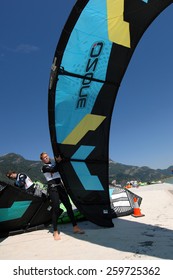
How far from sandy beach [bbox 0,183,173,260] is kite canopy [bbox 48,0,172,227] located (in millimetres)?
699

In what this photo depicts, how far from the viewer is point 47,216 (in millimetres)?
6613

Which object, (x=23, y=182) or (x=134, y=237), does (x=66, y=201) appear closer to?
(x=23, y=182)

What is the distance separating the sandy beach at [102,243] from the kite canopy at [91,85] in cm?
70

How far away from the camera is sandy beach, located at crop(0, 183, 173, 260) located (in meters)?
4.00

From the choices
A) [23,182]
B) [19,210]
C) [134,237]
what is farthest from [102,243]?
[23,182]

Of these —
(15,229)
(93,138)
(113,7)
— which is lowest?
(15,229)

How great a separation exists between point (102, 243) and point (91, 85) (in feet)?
10.5

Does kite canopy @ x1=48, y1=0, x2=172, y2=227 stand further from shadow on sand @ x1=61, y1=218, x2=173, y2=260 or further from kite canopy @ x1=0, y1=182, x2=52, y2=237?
kite canopy @ x1=0, y1=182, x2=52, y2=237

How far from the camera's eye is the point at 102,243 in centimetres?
472

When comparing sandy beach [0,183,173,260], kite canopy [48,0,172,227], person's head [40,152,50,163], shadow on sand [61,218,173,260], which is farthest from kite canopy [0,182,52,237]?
kite canopy [48,0,172,227]

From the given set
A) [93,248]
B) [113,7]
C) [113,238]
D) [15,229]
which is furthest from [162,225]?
[113,7]

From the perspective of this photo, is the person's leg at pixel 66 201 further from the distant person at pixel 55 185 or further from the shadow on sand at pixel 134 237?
the shadow on sand at pixel 134 237
